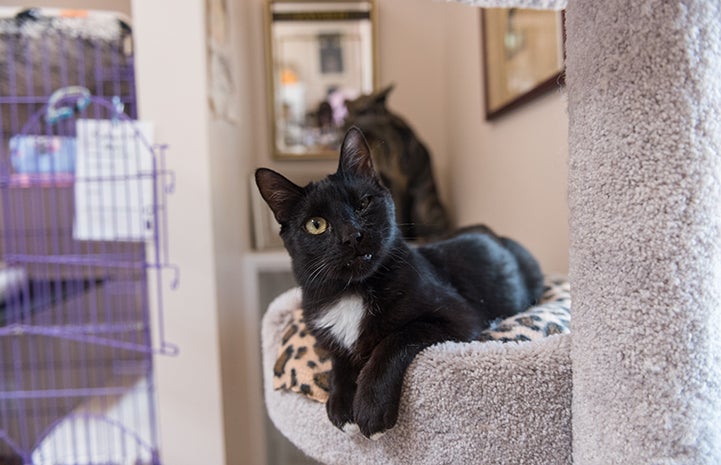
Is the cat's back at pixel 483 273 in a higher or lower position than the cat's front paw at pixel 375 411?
higher

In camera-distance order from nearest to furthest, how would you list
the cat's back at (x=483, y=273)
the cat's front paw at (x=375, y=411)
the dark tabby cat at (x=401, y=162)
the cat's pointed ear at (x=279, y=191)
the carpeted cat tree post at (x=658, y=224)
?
the carpeted cat tree post at (x=658, y=224), the cat's front paw at (x=375, y=411), the cat's pointed ear at (x=279, y=191), the cat's back at (x=483, y=273), the dark tabby cat at (x=401, y=162)

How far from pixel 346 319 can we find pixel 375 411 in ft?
0.51

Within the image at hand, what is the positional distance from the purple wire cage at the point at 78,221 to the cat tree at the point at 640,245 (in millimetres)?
975

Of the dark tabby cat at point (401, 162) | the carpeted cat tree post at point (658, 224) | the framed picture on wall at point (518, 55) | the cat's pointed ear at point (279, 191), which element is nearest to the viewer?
the carpeted cat tree post at point (658, 224)

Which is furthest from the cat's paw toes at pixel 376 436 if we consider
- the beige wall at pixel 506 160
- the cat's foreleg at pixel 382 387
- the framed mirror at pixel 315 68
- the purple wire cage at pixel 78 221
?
the framed mirror at pixel 315 68

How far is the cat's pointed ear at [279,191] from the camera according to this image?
693mm

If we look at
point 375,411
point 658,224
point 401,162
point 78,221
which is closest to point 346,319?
point 375,411

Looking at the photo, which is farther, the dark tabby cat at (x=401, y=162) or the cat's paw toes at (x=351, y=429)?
the dark tabby cat at (x=401, y=162)

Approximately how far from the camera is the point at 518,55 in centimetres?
123

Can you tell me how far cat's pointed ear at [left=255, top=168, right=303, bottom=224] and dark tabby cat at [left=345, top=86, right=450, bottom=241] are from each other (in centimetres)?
88

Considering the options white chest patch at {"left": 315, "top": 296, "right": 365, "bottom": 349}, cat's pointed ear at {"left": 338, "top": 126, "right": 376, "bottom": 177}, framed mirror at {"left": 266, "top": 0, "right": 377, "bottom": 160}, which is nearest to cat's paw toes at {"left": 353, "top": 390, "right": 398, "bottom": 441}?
white chest patch at {"left": 315, "top": 296, "right": 365, "bottom": 349}

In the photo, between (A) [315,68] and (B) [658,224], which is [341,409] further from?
(A) [315,68]

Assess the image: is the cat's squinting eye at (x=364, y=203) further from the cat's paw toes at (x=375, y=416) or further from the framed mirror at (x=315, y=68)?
the framed mirror at (x=315, y=68)

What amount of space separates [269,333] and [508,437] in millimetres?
496
